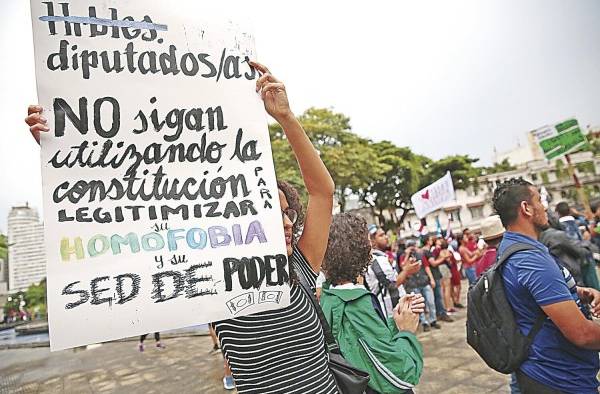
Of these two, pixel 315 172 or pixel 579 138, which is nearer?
pixel 315 172

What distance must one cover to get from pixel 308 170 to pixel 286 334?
23.4 inches

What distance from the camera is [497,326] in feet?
6.72

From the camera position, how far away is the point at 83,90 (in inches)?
48.1

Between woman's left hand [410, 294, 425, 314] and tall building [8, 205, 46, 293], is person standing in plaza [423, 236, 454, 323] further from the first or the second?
tall building [8, 205, 46, 293]

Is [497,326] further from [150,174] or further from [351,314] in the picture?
[150,174]

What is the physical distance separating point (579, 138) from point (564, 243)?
6947 millimetres

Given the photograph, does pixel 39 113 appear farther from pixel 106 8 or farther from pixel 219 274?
pixel 219 274

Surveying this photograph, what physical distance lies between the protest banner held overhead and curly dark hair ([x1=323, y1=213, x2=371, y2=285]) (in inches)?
354

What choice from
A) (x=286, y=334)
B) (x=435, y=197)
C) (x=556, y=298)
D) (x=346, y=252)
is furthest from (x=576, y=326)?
(x=435, y=197)

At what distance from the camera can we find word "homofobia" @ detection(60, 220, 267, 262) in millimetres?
1141

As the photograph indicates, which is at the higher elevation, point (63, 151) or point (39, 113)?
point (39, 113)

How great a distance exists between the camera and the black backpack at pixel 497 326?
197 centimetres

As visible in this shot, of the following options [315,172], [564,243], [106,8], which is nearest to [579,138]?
[564,243]

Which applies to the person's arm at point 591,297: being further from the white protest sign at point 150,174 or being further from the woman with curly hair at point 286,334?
the white protest sign at point 150,174
